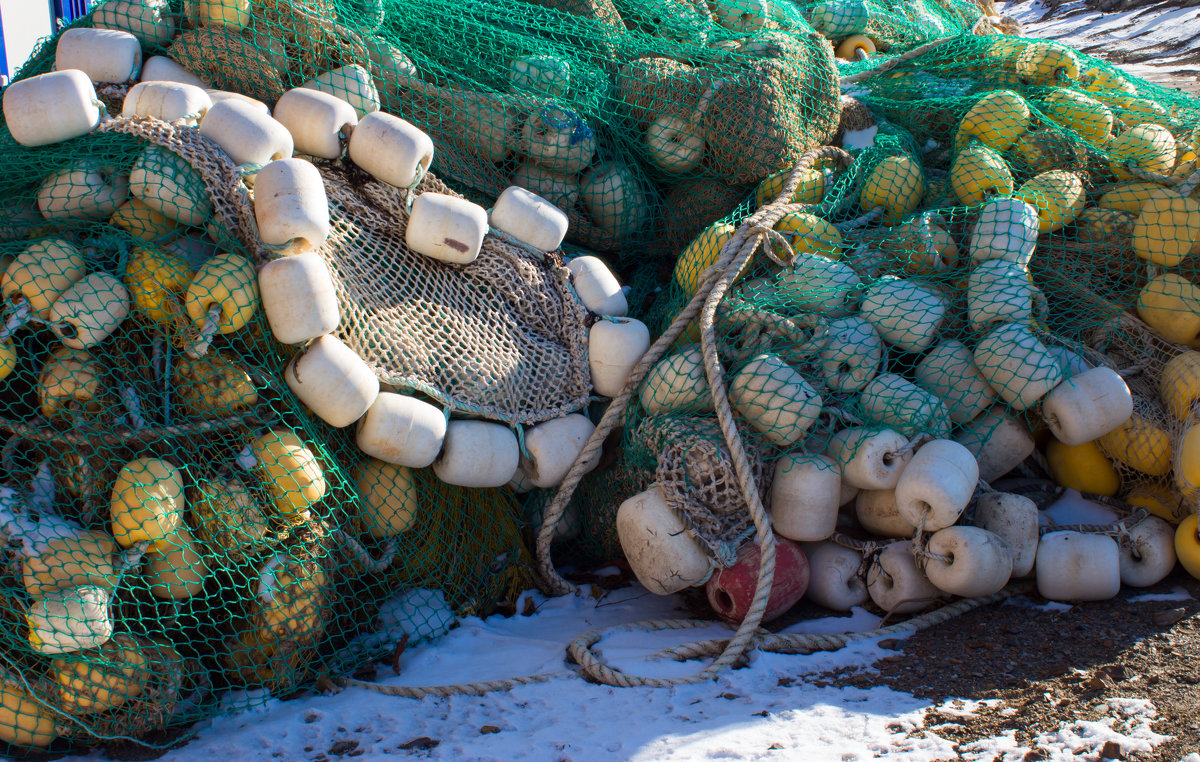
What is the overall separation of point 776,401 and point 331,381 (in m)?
1.30

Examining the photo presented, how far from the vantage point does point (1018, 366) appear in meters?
2.80

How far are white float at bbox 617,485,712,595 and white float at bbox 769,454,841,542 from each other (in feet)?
0.91

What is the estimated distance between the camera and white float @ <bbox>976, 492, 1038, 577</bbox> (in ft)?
8.82

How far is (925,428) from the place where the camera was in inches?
109

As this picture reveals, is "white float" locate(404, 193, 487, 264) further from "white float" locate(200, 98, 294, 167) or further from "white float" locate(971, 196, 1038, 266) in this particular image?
"white float" locate(971, 196, 1038, 266)

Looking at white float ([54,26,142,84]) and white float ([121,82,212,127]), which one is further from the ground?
white float ([54,26,142,84])

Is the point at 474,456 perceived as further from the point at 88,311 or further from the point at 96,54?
the point at 96,54

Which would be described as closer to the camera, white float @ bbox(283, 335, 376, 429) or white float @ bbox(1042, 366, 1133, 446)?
white float @ bbox(283, 335, 376, 429)

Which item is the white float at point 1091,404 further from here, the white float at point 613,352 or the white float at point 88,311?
the white float at point 88,311

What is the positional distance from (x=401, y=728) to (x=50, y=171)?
1.93 meters

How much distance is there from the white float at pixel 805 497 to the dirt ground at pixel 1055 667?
41cm

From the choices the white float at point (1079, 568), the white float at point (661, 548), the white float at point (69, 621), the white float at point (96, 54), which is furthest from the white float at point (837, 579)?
the white float at point (96, 54)

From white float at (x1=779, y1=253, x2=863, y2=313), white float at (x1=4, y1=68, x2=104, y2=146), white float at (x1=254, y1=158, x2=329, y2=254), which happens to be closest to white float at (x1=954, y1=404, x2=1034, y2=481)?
white float at (x1=779, y1=253, x2=863, y2=313)

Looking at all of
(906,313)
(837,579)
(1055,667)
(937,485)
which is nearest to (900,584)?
(837,579)
